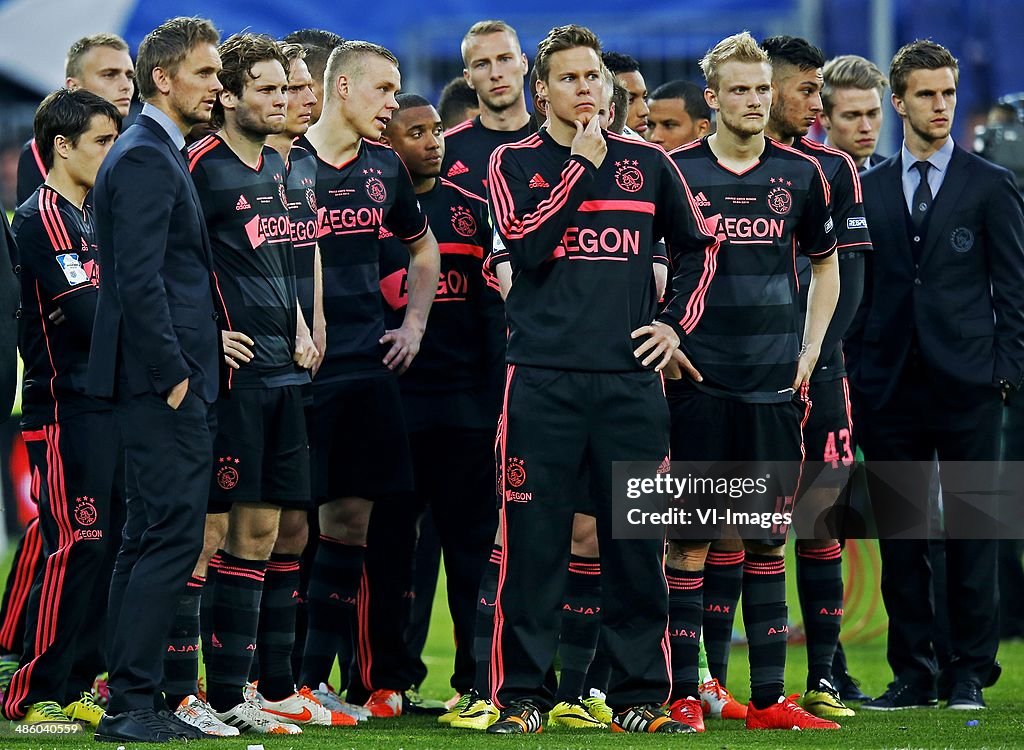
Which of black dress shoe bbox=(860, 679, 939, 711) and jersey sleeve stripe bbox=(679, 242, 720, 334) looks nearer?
jersey sleeve stripe bbox=(679, 242, 720, 334)

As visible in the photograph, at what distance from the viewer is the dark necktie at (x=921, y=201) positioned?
8.13 m

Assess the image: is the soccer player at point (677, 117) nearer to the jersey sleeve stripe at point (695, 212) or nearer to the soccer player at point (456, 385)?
the soccer player at point (456, 385)

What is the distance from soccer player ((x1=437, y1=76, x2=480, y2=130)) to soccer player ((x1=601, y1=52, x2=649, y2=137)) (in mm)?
783

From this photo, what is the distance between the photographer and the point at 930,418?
26.6ft

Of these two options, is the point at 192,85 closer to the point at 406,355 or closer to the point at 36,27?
the point at 406,355

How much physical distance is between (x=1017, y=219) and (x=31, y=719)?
462 cm

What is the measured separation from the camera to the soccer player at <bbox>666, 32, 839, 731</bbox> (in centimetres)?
709

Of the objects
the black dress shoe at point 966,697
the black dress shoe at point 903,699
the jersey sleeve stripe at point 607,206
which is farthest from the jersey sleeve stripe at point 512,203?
the black dress shoe at point 966,697

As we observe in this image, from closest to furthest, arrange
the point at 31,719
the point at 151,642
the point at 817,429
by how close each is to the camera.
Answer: the point at 151,642 → the point at 31,719 → the point at 817,429

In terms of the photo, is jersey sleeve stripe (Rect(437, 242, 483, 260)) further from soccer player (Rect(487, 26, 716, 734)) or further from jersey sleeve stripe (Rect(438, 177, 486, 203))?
soccer player (Rect(487, 26, 716, 734))

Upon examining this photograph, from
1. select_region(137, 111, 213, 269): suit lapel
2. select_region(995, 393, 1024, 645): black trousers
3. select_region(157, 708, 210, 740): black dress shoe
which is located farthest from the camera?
select_region(995, 393, 1024, 645): black trousers

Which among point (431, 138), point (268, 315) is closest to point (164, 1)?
point (431, 138)

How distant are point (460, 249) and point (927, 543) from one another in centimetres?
246

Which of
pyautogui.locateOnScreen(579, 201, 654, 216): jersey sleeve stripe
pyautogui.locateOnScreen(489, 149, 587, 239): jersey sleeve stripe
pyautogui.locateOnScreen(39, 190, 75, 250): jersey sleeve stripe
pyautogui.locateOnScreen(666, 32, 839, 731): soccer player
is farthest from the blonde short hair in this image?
pyautogui.locateOnScreen(39, 190, 75, 250): jersey sleeve stripe
